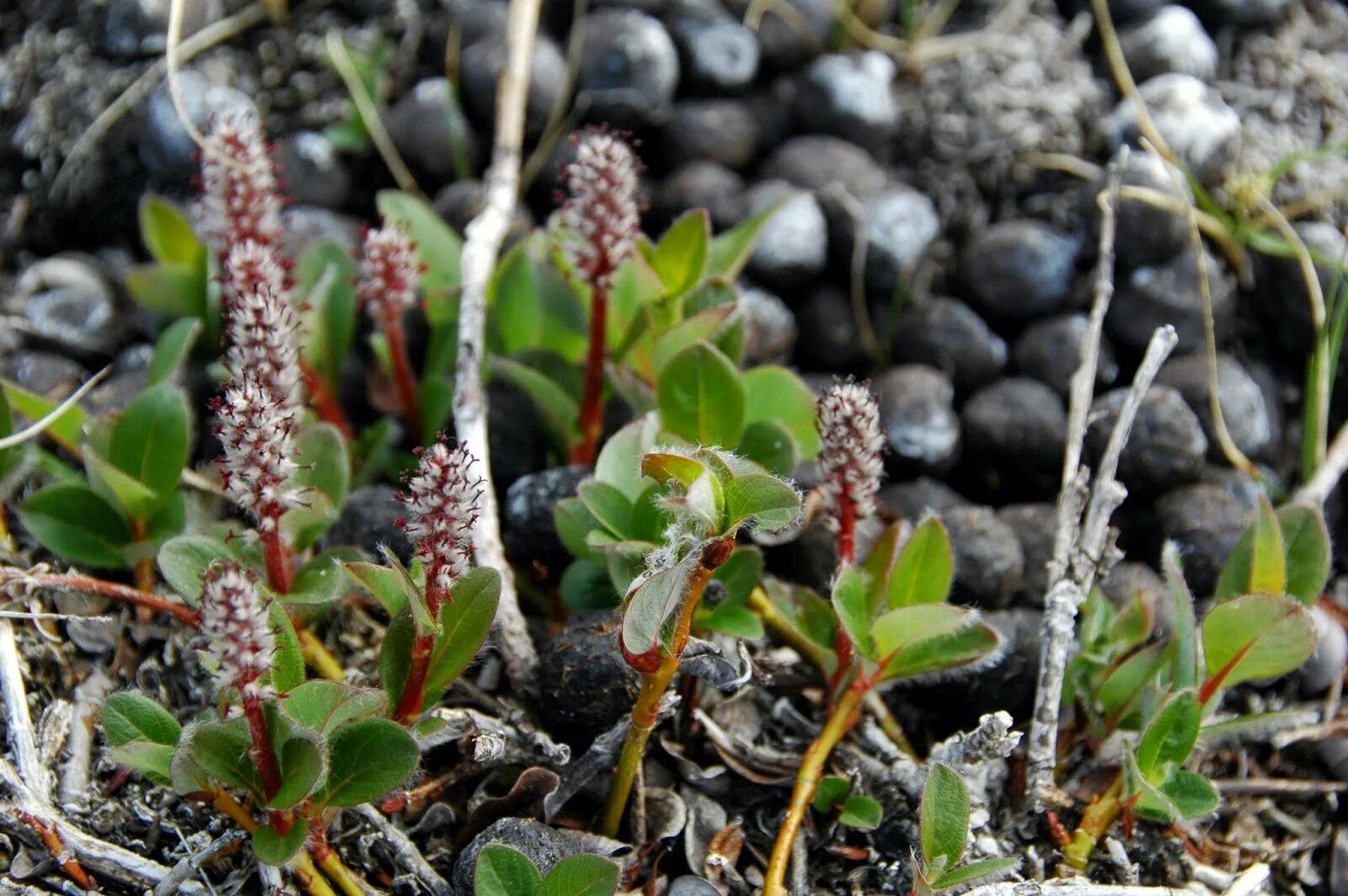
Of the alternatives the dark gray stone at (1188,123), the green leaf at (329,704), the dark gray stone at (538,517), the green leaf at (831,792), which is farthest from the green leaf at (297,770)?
the dark gray stone at (1188,123)

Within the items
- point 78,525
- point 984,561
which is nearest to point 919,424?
point 984,561

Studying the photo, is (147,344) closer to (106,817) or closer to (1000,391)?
(106,817)

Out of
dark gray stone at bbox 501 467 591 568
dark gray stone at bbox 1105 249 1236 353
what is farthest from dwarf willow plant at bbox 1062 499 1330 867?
dark gray stone at bbox 501 467 591 568

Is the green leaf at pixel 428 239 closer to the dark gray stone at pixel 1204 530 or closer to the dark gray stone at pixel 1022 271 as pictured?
the dark gray stone at pixel 1022 271

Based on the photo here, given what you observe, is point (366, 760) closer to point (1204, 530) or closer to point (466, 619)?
point (466, 619)

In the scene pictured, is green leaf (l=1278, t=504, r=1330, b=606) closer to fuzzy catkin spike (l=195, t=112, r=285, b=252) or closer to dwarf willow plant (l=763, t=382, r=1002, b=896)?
dwarf willow plant (l=763, t=382, r=1002, b=896)

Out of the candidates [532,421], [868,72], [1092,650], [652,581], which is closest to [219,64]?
[532,421]
